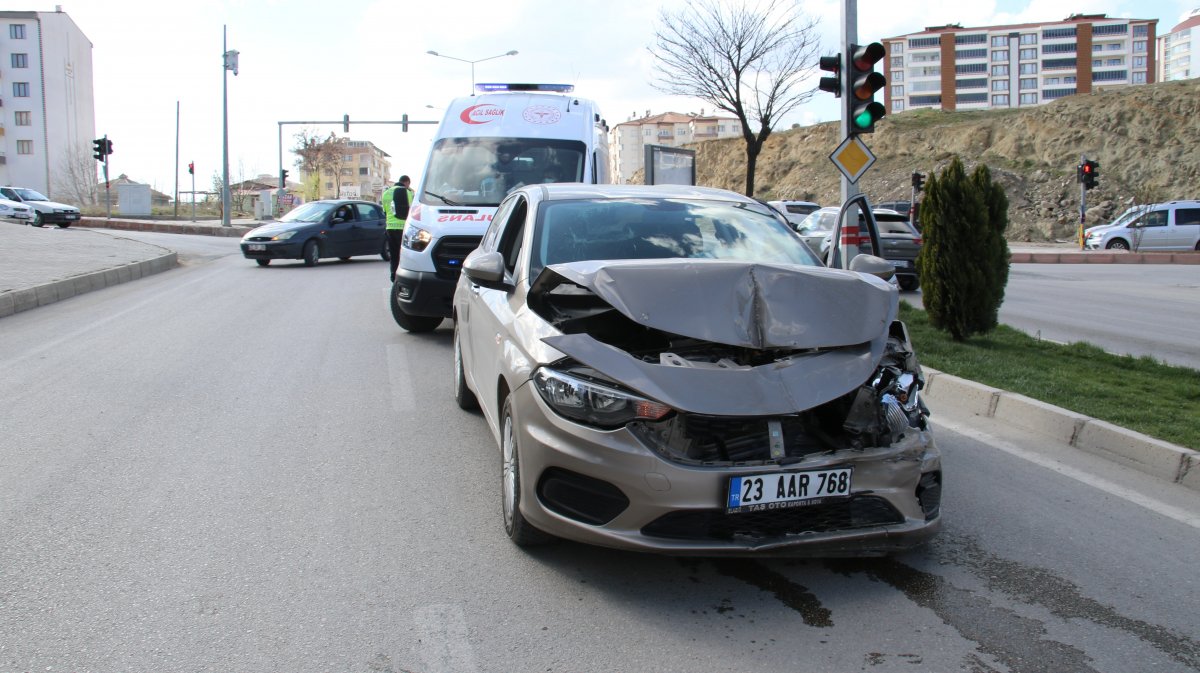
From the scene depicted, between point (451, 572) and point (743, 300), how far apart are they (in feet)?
5.52

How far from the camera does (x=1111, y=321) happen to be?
13.4 meters

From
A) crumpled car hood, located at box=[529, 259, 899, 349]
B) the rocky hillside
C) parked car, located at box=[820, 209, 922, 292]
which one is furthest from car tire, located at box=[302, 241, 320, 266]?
the rocky hillside

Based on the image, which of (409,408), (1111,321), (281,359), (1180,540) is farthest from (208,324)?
(1111,321)

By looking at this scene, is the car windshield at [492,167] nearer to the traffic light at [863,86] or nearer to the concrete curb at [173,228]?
the traffic light at [863,86]

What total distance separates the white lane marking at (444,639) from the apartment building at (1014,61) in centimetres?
14945

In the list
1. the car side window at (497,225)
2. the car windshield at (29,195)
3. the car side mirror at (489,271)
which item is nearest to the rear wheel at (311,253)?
the car side window at (497,225)

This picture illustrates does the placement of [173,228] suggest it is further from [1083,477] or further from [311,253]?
[1083,477]

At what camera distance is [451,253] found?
9.31 meters

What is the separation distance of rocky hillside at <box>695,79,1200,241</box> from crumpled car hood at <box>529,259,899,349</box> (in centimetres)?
4273

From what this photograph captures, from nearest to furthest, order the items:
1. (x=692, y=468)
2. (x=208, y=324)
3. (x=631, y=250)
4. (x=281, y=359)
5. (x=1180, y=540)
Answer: (x=692, y=468)
(x=1180, y=540)
(x=631, y=250)
(x=281, y=359)
(x=208, y=324)

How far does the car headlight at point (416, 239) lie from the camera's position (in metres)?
9.43

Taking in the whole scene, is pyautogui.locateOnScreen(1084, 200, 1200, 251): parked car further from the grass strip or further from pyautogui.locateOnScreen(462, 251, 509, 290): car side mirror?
pyautogui.locateOnScreen(462, 251, 509, 290): car side mirror

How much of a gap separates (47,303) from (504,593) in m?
12.6

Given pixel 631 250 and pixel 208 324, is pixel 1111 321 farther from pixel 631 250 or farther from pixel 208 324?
pixel 208 324
